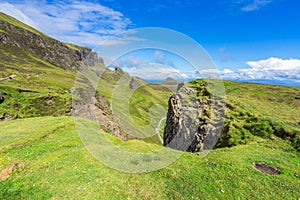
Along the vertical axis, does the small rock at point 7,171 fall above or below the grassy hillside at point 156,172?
below

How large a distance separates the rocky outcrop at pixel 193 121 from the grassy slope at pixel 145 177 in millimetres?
7335

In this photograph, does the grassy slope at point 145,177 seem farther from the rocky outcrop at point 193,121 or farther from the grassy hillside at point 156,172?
the rocky outcrop at point 193,121

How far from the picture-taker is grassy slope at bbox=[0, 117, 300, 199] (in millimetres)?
13914

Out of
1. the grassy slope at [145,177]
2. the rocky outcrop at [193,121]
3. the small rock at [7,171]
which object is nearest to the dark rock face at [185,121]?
the rocky outcrop at [193,121]

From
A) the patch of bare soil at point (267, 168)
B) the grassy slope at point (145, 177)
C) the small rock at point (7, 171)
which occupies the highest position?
the patch of bare soil at point (267, 168)

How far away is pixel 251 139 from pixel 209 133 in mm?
5780

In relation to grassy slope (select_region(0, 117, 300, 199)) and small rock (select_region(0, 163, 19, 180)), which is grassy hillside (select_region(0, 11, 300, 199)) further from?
small rock (select_region(0, 163, 19, 180))

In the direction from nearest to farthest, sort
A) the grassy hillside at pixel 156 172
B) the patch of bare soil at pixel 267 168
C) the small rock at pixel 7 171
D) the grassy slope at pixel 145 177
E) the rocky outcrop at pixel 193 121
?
the grassy slope at pixel 145 177
the grassy hillside at pixel 156 172
the small rock at pixel 7 171
the patch of bare soil at pixel 267 168
the rocky outcrop at pixel 193 121

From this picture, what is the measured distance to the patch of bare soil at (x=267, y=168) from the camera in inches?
695

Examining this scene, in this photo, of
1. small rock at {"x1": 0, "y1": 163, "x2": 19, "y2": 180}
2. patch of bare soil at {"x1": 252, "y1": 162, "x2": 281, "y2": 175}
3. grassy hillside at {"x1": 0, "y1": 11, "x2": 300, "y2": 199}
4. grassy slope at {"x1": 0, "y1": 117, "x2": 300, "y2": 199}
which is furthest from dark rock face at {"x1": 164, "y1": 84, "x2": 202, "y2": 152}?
small rock at {"x1": 0, "y1": 163, "x2": 19, "y2": 180}

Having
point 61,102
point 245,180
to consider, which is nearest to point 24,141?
point 245,180

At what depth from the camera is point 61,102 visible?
72.0 metres

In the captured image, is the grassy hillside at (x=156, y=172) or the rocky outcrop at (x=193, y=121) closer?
the grassy hillside at (x=156, y=172)

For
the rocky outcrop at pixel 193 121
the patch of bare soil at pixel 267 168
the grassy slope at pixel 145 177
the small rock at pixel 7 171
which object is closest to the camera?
the grassy slope at pixel 145 177
